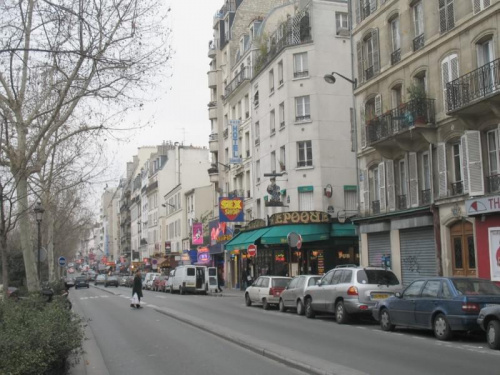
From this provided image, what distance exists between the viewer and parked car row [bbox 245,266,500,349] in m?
13.6

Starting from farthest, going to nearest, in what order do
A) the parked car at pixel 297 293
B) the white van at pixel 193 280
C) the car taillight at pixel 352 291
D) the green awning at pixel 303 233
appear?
the white van at pixel 193 280
the green awning at pixel 303 233
the parked car at pixel 297 293
the car taillight at pixel 352 291

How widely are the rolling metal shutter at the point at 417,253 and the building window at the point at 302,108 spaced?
14.8m

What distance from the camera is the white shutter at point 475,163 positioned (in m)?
21.3

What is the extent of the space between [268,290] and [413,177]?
7.96 m

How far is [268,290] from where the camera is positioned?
2594 centimetres

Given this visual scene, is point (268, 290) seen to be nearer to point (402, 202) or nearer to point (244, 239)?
point (402, 202)

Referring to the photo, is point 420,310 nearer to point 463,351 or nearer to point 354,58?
point 463,351

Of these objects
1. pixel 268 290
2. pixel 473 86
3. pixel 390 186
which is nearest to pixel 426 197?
pixel 390 186

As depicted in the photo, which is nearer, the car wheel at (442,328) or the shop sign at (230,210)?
the car wheel at (442,328)

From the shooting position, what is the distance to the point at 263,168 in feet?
144

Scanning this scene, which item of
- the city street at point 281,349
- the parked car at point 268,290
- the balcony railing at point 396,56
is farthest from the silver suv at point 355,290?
the balcony railing at point 396,56

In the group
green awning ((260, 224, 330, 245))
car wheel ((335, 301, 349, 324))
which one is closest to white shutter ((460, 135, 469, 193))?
car wheel ((335, 301, 349, 324))

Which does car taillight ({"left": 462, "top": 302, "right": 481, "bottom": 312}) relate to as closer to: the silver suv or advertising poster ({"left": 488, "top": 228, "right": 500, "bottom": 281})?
the silver suv

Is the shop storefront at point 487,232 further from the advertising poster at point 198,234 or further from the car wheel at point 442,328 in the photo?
the advertising poster at point 198,234
